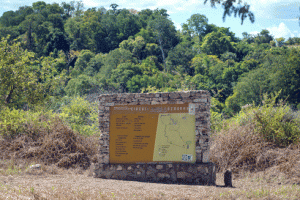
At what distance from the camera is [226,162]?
35.6 feet

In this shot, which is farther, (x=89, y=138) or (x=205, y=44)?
(x=205, y=44)

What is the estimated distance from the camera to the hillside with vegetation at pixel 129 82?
11.1 metres

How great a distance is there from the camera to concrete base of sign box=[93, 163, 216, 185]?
8.88m

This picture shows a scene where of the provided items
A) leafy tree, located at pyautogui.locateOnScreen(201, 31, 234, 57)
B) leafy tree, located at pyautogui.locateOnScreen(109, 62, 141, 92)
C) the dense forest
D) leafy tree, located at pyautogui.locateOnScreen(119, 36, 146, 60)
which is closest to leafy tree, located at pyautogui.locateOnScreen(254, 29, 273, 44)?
the dense forest

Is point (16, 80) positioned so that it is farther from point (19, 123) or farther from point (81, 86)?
point (81, 86)

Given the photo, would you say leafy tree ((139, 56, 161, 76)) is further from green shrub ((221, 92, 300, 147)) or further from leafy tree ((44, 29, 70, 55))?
green shrub ((221, 92, 300, 147))

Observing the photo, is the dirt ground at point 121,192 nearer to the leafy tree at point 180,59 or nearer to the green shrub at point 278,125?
the green shrub at point 278,125

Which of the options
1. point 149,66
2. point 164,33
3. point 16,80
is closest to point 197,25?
point 164,33

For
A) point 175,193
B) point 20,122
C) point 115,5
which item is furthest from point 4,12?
point 175,193

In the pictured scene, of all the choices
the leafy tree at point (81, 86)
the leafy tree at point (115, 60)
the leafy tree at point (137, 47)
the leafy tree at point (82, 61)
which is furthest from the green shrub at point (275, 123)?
the leafy tree at point (137, 47)

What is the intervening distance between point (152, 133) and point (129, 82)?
42212 mm

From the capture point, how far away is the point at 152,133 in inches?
364

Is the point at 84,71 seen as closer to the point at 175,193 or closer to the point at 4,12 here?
the point at 4,12

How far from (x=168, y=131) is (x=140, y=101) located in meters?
1.22
